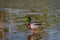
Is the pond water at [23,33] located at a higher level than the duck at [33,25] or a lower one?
lower

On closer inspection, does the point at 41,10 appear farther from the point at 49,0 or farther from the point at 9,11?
the point at 9,11

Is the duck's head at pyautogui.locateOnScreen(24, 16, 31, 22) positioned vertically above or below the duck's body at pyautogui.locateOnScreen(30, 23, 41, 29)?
→ above

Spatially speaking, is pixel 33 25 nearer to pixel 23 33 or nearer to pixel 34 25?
pixel 34 25

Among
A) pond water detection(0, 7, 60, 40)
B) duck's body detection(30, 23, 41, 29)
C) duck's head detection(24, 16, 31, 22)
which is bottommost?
pond water detection(0, 7, 60, 40)

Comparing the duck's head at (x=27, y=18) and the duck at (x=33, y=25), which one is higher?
the duck's head at (x=27, y=18)

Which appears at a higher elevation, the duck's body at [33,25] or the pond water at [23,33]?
the duck's body at [33,25]

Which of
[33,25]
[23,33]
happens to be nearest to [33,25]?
[33,25]

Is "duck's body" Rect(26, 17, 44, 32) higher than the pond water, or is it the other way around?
"duck's body" Rect(26, 17, 44, 32)

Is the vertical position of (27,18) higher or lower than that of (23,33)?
→ higher

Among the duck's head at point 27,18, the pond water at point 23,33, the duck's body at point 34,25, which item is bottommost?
the pond water at point 23,33

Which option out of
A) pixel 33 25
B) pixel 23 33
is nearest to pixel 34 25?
pixel 33 25

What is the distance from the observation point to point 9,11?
2.52 m

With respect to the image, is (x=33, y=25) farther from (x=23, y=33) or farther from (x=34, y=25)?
(x=23, y=33)

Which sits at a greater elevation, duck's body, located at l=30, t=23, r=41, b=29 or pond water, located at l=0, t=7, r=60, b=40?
duck's body, located at l=30, t=23, r=41, b=29
